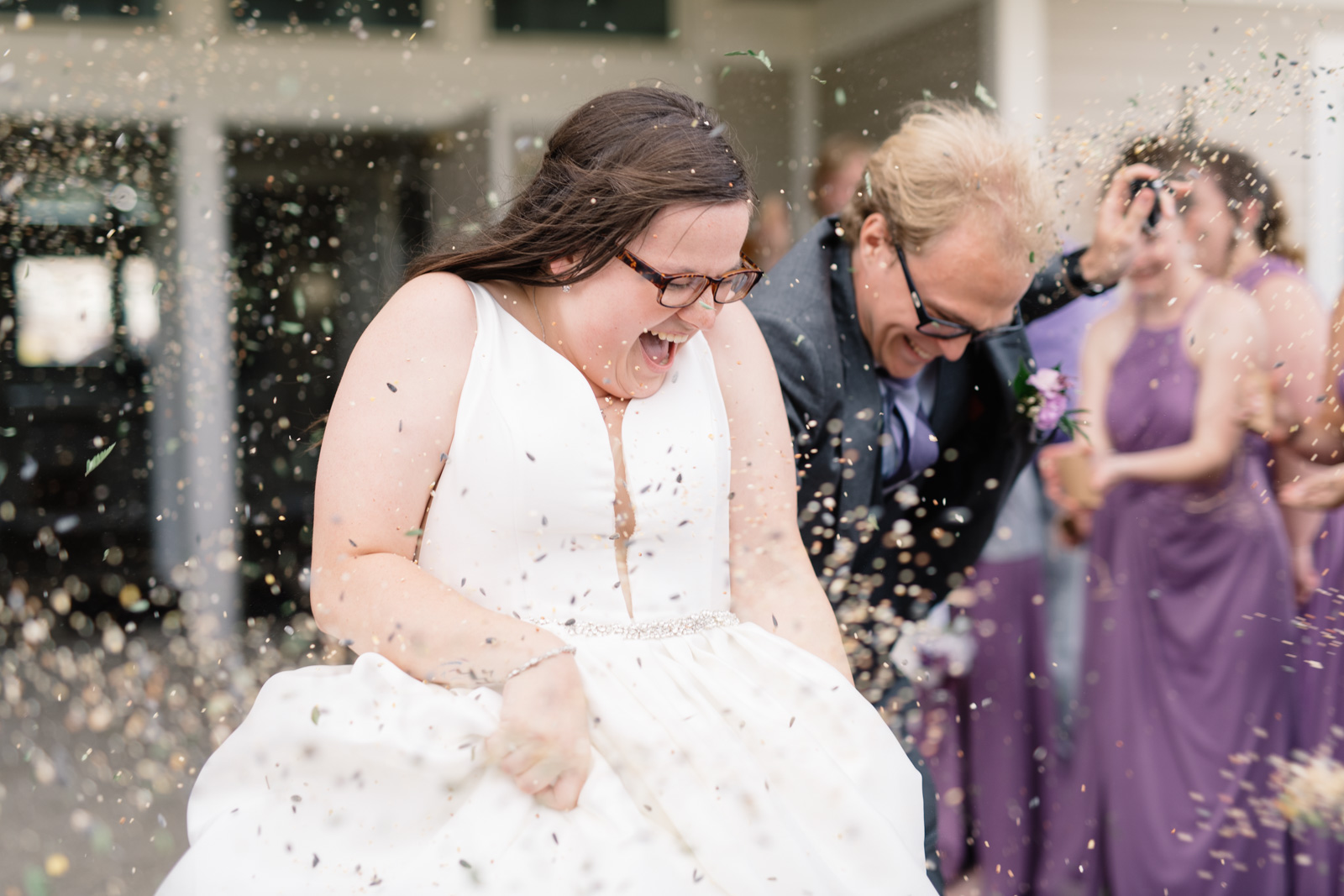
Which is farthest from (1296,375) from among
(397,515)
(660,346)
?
(397,515)

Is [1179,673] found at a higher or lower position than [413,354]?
lower

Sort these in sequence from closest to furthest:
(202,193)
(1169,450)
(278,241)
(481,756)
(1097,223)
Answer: (481,756) < (1097,223) < (1169,450) < (278,241) < (202,193)

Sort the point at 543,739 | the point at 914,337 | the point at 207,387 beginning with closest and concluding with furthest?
the point at 543,739 → the point at 914,337 → the point at 207,387

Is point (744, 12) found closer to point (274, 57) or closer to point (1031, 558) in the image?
point (274, 57)

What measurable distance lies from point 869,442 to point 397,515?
41.2 inches

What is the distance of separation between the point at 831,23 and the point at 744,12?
0.43 meters

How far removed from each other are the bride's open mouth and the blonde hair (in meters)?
0.74

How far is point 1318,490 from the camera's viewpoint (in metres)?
2.40

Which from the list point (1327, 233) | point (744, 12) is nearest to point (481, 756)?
point (744, 12)

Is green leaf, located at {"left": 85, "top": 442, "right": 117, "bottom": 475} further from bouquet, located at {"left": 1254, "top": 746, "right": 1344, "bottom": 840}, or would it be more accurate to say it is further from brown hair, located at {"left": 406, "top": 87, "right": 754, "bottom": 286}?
bouquet, located at {"left": 1254, "top": 746, "right": 1344, "bottom": 840}

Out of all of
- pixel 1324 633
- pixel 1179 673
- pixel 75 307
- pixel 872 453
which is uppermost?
pixel 75 307

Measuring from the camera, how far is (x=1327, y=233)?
4266 mm

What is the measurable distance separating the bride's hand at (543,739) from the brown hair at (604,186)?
22.0 inches

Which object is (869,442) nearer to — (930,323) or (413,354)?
(930,323)
